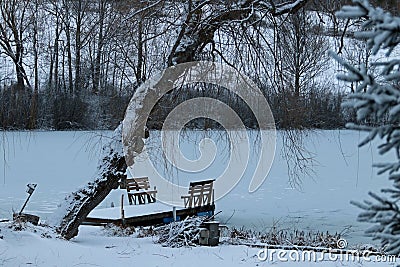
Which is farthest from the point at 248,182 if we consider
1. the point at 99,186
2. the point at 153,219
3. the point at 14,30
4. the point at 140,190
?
the point at 14,30

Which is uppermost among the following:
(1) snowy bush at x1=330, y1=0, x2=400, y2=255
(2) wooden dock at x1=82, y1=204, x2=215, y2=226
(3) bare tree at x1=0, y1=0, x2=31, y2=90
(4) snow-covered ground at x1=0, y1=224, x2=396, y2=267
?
(3) bare tree at x1=0, y1=0, x2=31, y2=90

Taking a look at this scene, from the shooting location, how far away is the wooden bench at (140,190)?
348 inches

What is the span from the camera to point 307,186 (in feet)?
40.4

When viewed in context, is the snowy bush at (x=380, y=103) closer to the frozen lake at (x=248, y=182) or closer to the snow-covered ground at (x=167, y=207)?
the snow-covered ground at (x=167, y=207)

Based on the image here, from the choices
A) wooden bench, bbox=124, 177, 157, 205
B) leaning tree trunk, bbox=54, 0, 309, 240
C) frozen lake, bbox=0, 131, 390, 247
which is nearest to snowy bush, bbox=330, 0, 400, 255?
leaning tree trunk, bbox=54, 0, 309, 240

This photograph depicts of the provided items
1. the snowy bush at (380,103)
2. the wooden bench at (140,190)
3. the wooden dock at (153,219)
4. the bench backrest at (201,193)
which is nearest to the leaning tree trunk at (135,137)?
the wooden dock at (153,219)

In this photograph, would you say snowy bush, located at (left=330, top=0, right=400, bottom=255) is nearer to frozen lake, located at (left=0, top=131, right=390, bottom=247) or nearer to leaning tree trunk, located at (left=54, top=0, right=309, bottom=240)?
leaning tree trunk, located at (left=54, top=0, right=309, bottom=240)

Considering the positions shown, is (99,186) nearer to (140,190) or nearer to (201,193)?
(140,190)

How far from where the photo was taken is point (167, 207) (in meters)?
9.27

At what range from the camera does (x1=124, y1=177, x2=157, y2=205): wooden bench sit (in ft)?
29.0

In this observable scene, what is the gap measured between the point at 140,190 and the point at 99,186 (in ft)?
12.5

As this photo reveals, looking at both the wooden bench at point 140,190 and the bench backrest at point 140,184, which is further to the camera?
the wooden bench at point 140,190

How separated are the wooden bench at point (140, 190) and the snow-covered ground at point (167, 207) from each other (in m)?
0.33

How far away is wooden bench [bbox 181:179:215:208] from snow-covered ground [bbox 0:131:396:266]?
1.20 feet
